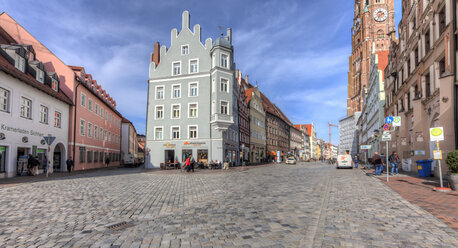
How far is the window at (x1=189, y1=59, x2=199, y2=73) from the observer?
3794 cm

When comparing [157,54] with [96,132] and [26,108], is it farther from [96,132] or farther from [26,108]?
[26,108]

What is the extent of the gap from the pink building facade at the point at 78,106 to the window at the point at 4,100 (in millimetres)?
10254

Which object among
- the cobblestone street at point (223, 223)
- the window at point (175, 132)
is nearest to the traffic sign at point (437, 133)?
the cobblestone street at point (223, 223)

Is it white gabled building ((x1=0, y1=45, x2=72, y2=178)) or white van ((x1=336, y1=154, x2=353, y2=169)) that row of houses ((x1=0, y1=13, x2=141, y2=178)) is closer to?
white gabled building ((x1=0, y1=45, x2=72, y2=178))

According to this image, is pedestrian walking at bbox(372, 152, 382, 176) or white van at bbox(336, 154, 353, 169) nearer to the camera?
pedestrian walking at bbox(372, 152, 382, 176)

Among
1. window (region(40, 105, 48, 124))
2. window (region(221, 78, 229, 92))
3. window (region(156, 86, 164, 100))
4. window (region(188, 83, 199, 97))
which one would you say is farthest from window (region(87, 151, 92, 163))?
window (region(221, 78, 229, 92))

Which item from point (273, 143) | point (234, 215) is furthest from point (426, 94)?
point (273, 143)

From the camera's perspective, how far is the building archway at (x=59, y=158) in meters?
28.6

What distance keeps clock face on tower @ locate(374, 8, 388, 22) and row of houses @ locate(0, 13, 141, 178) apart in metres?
98.5

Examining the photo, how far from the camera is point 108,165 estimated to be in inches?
1683

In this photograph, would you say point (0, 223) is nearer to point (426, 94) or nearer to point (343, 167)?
point (426, 94)

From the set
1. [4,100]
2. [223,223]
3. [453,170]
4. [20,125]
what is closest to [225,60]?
[20,125]

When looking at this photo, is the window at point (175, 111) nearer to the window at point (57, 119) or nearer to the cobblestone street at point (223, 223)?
the window at point (57, 119)

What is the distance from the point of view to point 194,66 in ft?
125
